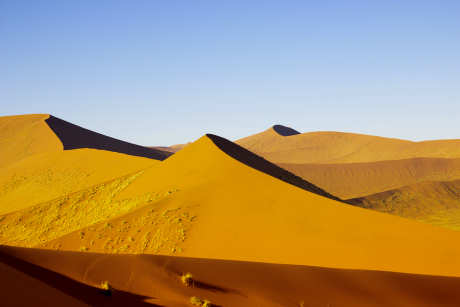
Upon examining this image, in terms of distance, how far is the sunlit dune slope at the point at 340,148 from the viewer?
99938 millimetres

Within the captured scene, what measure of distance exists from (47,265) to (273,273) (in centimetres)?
479

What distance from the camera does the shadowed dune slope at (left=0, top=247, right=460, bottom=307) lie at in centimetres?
787

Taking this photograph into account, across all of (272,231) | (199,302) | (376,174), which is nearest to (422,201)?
(376,174)

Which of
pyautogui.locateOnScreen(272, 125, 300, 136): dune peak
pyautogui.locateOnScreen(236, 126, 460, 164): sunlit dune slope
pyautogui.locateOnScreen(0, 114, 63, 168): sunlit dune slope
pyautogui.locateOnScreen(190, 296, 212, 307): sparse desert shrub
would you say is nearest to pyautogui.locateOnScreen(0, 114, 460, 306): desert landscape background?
pyautogui.locateOnScreen(190, 296, 212, 307): sparse desert shrub

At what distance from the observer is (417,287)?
34.8ft

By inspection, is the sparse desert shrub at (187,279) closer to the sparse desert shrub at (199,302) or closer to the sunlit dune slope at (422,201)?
the sparse desert shrub at (199,302)

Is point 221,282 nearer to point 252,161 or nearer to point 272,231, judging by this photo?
point 272,231

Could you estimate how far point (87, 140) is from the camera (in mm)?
65125

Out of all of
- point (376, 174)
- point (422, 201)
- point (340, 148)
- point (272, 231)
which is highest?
point (340, 148)

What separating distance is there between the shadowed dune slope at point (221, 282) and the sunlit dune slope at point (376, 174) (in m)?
52.0

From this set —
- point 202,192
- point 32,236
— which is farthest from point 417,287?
point 32,236

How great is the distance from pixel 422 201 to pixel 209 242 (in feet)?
128

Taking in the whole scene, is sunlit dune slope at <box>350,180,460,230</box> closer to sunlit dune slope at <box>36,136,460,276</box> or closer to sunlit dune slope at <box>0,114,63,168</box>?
sunlit dune slope at <box>36,136,460,276</box>

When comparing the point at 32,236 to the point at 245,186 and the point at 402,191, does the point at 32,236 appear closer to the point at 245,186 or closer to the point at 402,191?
the point at 245,186
